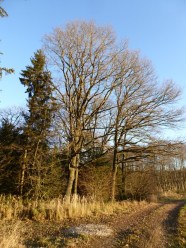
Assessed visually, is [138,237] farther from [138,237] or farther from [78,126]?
[78,126]

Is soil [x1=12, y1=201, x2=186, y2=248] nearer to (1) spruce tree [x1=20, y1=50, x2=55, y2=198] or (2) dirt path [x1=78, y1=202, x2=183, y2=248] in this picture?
(2) dirt path [x1=78, y1=202, x2=183, y2=248]

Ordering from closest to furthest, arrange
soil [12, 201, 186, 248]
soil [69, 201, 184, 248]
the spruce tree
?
soil [12, 201, 186, 248] < soil [69, 201, 184, 248] < the spruce tree

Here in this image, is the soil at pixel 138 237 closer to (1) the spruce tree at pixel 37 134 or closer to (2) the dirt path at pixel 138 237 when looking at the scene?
(2) the dirt path at pixel 138 237

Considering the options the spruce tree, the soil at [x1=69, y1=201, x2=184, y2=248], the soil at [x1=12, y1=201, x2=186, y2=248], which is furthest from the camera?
the spruce tree

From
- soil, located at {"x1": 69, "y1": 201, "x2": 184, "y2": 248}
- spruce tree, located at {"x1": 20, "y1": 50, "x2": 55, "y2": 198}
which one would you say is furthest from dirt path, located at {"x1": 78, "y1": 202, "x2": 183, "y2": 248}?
spruce tree, located at {"x1": 20, "y1": 50, "x2": 55, "y2": 198}

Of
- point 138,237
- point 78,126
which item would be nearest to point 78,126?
point 78,126

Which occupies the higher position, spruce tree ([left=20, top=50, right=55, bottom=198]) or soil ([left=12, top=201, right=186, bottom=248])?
spruce tree ([left=20, top=50, right=55, bottom=198])

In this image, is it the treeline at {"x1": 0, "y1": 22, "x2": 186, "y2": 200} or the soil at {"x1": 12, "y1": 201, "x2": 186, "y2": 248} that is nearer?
the soil at {"x1": 12, "y1": 201, "x2": 186, "y2": 248}

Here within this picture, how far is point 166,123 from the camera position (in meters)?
17.5

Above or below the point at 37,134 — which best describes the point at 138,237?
below

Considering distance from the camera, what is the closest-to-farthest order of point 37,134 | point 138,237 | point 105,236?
point 138,237
point 105,236
point 37,134

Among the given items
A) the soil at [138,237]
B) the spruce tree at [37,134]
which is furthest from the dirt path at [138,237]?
the spruce tree at [37,134]

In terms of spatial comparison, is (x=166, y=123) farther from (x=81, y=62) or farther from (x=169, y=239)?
(x=169, y=239)

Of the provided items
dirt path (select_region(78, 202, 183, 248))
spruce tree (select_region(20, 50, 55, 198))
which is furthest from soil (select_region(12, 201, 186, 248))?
spruce tree (select_region(20, 50, 55, 198))
